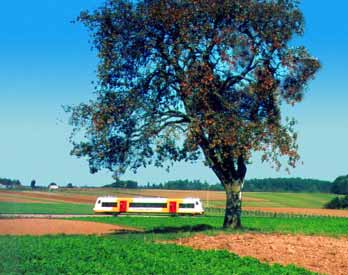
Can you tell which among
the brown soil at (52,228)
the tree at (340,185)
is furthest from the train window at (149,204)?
the tree at (340,185)

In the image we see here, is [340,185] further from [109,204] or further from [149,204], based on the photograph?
[109,204]

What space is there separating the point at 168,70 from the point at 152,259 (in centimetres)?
1554

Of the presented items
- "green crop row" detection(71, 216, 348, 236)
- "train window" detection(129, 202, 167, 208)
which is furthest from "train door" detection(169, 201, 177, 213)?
"green crop row" detection(71, 216, 348, 236)

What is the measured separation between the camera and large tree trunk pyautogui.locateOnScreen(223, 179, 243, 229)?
34.5 m

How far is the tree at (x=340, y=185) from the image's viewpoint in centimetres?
14344

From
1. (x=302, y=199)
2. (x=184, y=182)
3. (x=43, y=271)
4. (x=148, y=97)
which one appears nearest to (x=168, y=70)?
(x=148, y=97)

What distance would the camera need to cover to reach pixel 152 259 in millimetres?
19844

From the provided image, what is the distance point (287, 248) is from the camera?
25047 mm

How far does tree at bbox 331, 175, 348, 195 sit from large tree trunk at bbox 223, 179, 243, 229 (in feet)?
365

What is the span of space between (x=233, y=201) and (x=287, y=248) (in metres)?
9.75

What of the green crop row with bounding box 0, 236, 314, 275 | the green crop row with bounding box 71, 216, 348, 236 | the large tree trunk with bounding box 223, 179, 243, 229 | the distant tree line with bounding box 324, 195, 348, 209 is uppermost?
the distant tree line with bounding box 324, 195, 348, 209

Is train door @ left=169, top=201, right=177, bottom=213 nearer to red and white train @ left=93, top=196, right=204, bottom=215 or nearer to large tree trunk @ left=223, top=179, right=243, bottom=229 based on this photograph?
red and white train @ left=93, top=196, right=204, bottom=215

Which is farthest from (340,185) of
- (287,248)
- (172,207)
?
(287,248)

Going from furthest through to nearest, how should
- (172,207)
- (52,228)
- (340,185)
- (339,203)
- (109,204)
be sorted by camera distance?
(340,185) < (339,203) < (172,207) < (109,204) < (52,228)
